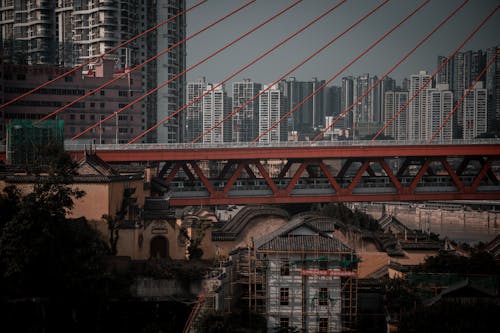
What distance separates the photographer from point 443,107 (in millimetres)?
116812

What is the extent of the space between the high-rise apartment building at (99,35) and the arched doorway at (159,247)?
40.0 m

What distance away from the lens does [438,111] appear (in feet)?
388

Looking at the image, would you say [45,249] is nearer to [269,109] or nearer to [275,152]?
[275,152]

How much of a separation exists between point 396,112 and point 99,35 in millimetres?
76834

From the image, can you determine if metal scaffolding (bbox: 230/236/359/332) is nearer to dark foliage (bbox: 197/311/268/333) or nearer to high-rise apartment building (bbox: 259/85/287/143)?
dark foliage (bbox: 197/311/268/333)

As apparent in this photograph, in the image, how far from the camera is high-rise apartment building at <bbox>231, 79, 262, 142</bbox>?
12737cm

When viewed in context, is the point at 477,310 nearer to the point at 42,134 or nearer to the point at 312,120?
the point at 42,134

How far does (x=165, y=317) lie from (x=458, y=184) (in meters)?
20.4

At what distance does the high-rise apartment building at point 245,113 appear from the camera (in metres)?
127

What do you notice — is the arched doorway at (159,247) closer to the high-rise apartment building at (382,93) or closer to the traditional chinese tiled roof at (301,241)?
the traditional chinese tiled roof at (301,241)

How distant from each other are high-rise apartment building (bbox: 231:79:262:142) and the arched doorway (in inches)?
3947

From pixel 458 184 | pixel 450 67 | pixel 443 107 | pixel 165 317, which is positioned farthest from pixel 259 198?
pixel 450 67

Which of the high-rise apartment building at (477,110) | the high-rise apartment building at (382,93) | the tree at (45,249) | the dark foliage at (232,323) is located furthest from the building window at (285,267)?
the high-rise apartment building at (382,93)

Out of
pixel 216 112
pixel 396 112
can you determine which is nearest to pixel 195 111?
pixel 216 112
